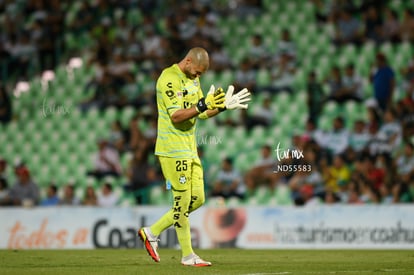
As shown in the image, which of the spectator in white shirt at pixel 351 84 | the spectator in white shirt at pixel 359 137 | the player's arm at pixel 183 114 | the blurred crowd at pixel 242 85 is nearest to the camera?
the player's arm at pixel 183 114

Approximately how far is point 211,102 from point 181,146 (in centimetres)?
77

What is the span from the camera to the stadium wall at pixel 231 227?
1609 cm

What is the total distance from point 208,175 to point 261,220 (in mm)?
1827

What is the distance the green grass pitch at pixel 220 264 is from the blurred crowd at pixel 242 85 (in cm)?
426

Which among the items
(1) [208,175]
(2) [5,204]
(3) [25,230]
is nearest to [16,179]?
(2) [5,204]

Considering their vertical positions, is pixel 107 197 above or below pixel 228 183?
below

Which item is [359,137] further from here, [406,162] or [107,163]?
[107,163]

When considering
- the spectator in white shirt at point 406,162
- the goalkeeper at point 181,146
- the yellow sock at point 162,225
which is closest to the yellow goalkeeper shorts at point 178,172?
the goalkeeper at point 181,146

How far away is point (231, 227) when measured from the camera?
16.7m

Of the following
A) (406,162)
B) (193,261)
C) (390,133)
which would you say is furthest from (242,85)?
(193,261)

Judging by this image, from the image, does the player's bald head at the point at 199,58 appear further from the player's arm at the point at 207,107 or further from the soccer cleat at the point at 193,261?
the soccer cleat at the point at 193,261

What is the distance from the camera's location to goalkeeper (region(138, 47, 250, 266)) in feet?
33.7

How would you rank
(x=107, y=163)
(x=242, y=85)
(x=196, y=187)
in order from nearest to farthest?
1. (x=196, y=187)
2. (x=107, y=163)
3. (x=242, y=85)

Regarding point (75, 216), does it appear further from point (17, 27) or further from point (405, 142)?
point (17, 27)
